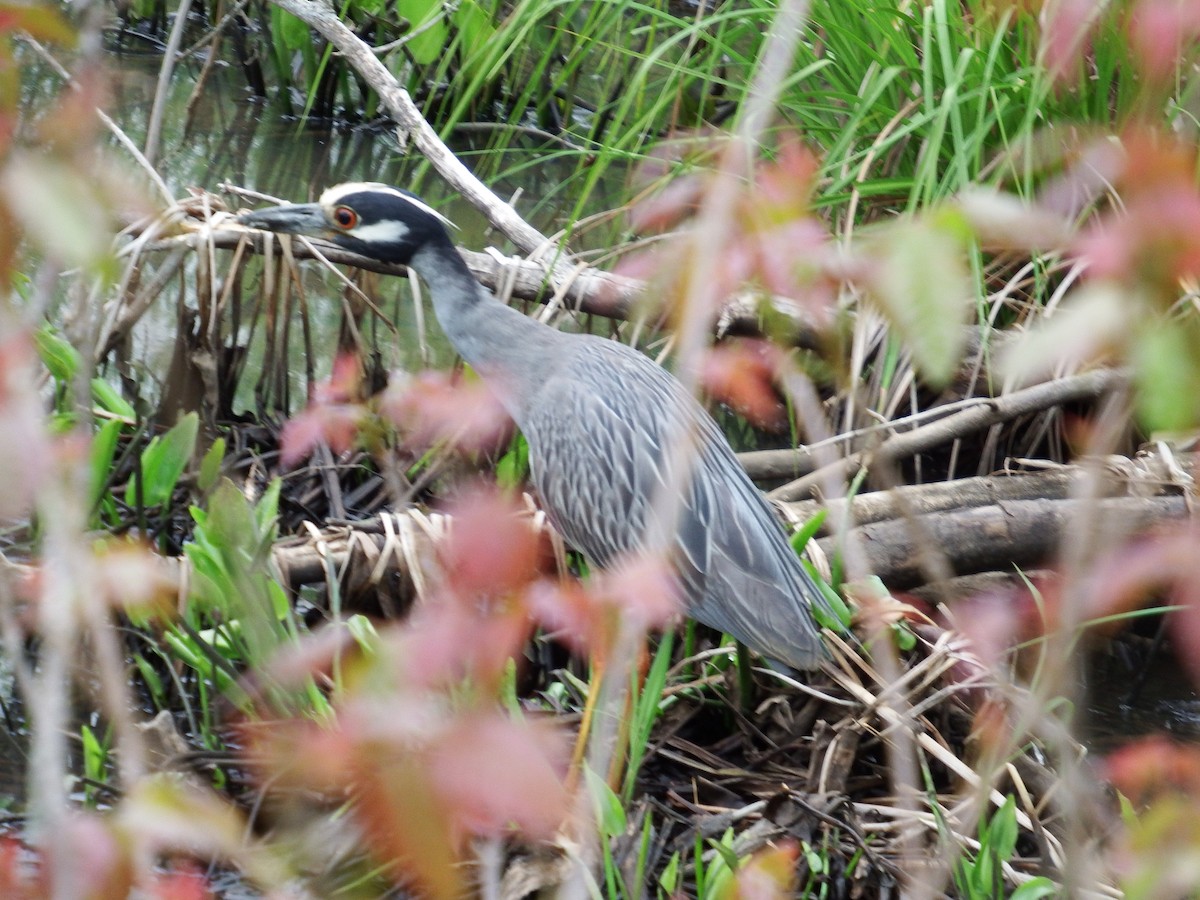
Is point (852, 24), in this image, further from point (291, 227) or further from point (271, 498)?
point (271, 498)

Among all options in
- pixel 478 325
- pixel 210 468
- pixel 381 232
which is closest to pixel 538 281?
pixel 478 325

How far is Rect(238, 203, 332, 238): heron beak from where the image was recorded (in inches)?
130

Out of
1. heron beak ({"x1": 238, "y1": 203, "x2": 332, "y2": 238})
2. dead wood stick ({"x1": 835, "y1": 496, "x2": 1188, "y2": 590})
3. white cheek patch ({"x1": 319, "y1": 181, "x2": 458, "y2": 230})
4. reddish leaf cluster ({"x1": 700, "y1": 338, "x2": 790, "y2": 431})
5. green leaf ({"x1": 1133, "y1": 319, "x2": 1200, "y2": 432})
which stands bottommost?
dead wood stick ({"x1": 835, "y1": 496, "x2": 1188, "y2": 590})

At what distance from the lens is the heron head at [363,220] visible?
10.9 ft

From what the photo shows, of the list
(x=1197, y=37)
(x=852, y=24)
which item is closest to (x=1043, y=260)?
(x=1197, y=37)

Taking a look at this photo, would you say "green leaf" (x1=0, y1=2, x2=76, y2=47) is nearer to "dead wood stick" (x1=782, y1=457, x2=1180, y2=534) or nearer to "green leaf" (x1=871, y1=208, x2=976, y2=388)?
"green leaf" (x1=871, y1=208, x2=976, y2=388)

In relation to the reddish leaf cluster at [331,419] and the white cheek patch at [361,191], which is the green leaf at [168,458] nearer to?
the reddish leaf cluster at [331,419]

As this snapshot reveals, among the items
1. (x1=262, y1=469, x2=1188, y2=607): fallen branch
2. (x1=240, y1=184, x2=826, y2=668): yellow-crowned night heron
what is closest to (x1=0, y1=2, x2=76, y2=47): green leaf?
(x1=262, y1=469, x2=1188, y2=607): fallen branch

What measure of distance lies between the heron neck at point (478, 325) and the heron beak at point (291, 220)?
0.25 meters

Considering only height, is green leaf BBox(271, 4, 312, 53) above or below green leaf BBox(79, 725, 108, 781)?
above

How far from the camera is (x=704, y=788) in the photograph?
2.79 meters

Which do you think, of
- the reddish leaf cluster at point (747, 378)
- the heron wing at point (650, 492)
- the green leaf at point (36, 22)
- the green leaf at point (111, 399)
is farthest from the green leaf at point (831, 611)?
the green leaf at point (36, 22)

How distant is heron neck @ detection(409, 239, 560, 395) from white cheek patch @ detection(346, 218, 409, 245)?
7 cm

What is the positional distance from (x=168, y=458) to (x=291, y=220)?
2.13 feet
